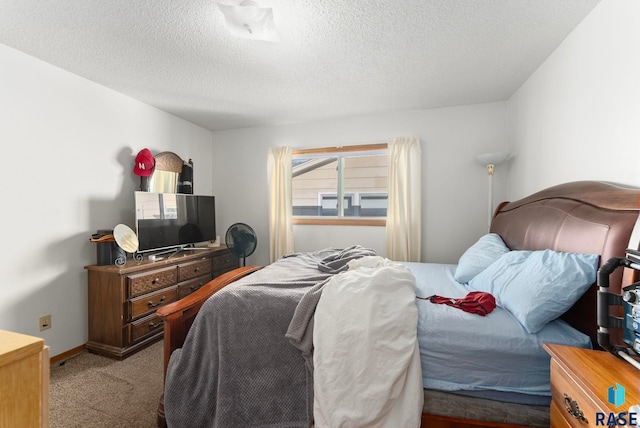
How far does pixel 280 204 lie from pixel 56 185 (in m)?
2.25

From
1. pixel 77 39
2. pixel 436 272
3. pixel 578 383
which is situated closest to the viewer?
pixel 578 383

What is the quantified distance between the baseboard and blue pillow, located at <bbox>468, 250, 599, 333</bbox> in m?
3.40

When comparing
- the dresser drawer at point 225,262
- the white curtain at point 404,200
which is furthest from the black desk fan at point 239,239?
the white curtain at point 404,200

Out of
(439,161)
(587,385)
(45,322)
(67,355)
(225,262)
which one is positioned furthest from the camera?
(225,262)

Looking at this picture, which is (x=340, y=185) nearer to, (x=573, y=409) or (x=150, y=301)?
(x=150, y=301)

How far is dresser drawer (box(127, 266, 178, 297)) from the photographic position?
2527 millimetres

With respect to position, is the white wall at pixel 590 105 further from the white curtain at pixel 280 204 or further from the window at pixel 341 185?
the white curtain at pixel 280 204

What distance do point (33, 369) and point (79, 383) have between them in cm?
192

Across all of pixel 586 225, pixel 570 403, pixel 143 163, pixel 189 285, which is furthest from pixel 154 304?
pixel 586 225

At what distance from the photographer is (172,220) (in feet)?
10.4

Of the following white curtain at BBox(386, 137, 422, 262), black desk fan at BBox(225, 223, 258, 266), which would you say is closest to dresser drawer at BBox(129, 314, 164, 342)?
black desk fan at BBox(225, 223, 258, 266)

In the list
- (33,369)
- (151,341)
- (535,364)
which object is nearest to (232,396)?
(33,369)

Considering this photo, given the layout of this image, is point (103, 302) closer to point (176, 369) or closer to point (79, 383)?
point (79, 383)

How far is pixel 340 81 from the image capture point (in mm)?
2660
